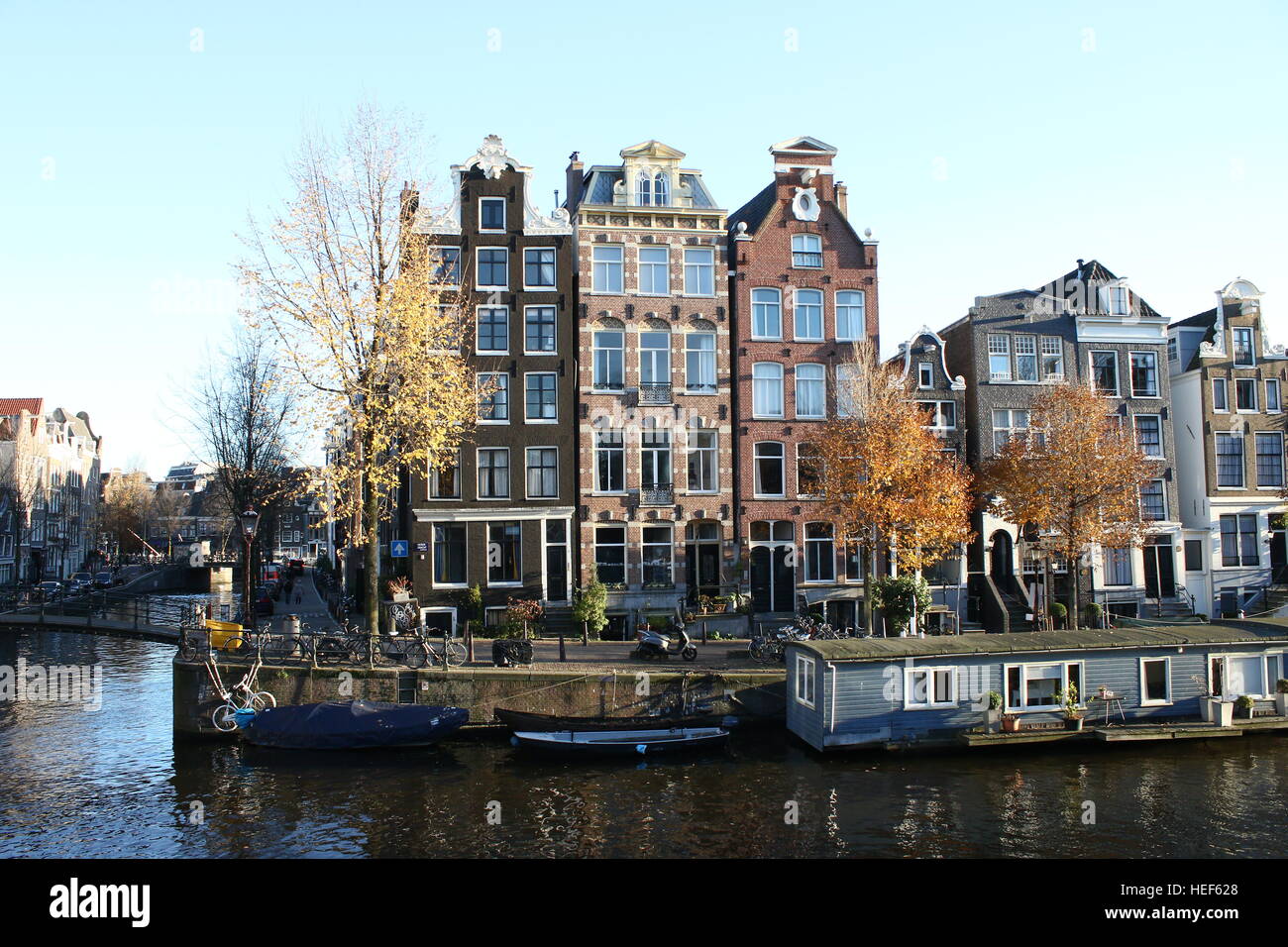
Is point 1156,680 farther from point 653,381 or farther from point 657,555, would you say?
point 653,381

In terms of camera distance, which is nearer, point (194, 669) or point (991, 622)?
point (194, 669)

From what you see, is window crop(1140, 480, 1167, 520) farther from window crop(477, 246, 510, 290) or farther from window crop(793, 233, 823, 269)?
window crop(477, 246, 510, 290)

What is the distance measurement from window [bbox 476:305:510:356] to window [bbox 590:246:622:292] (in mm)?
4240

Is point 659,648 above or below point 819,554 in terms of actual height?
below

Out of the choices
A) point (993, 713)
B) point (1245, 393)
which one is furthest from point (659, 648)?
point (1245, 393)

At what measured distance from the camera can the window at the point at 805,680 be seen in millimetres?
26984

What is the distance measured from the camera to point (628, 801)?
71.6ft

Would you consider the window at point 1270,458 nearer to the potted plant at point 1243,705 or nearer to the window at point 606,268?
the potted plant at point 1243,705

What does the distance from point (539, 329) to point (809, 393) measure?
12.6 m

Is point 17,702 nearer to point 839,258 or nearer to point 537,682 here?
point 537,682

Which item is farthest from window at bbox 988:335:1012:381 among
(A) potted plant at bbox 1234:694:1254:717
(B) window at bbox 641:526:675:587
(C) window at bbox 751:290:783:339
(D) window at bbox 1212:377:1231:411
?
(A) potted plant at bbox 1234:694:1254:717
